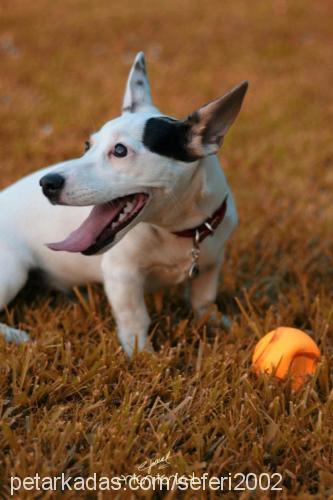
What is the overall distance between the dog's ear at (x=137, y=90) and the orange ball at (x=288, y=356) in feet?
3.29

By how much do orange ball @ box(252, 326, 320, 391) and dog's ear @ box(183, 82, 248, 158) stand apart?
702 mm

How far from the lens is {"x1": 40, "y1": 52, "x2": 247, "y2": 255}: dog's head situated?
2.02 meters

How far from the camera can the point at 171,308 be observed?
284 cm

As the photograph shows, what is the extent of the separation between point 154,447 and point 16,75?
4702mm

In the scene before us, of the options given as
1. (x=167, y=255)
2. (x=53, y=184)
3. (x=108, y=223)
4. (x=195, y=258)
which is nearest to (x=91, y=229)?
(x=108, y=223)

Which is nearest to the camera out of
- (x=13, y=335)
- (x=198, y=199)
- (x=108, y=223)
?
(x=108, y=223)

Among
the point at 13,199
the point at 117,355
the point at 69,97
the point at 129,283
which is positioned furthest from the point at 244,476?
the point at 69,97

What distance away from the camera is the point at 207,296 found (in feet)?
8.84

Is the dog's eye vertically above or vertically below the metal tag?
above

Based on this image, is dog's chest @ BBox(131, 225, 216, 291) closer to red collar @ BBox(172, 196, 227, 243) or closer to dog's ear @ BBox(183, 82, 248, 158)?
red collar @ BBox(172, 196, 227, 243)

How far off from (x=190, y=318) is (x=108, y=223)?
0.82m

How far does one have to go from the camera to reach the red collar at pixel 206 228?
7.63 feet
